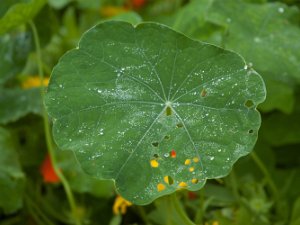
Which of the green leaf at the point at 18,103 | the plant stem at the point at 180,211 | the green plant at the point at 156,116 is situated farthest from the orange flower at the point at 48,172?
the plant stem at the point at 180,211

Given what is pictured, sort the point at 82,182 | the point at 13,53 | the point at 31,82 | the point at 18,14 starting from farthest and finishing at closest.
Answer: the point at 31,82 < the point at 13,53 < the point at 82,182 < the point at 18,14

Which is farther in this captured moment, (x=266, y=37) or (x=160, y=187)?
(x=266, y=37)


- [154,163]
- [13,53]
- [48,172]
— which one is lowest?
[48,172]

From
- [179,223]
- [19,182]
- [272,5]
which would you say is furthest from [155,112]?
[272,5]

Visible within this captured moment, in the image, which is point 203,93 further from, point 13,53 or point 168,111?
point 13,53

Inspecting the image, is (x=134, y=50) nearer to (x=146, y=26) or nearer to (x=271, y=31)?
(x=146, y=26)

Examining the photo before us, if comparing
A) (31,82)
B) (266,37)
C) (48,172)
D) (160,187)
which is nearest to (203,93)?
(160,187)

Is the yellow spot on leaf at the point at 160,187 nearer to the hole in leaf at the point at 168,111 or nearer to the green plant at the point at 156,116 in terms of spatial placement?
the green plant at the point at 156,116

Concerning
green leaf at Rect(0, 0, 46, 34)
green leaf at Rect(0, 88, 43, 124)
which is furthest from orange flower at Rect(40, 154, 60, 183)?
green leaf at Rect(0, 0, 46, 34)
